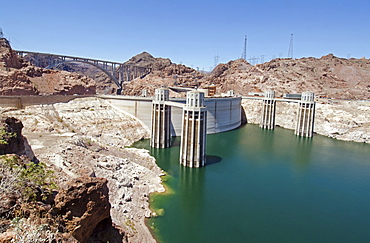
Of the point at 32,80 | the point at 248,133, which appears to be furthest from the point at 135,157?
Answer: the point at 248,133

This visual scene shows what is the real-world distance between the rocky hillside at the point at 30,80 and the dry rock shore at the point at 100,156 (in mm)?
4789

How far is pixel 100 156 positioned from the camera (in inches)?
950

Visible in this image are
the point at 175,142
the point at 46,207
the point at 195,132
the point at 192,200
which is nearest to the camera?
the point at 46,207

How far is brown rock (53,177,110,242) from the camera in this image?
9.38 m

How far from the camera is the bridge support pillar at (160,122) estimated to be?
37.5m

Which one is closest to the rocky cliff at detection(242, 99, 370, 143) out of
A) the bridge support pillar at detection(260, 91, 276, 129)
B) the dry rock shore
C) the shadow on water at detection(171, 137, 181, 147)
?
the bridge support pillar at detection(260, 91, 276, 129)

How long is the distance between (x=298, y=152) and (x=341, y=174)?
9.87 metres

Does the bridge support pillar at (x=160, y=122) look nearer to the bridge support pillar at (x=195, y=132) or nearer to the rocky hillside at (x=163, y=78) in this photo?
the bridge support pillar at (x=195, y=132)

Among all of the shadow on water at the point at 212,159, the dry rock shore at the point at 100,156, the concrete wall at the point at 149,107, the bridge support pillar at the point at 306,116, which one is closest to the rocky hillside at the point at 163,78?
the concrete wall at the point at 149,107

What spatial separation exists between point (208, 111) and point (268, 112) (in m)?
19.2

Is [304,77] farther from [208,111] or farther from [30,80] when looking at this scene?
[30,80]

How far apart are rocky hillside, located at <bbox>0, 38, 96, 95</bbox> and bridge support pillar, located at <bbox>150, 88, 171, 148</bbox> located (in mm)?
19968

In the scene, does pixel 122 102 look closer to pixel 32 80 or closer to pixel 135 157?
pixel 32 80

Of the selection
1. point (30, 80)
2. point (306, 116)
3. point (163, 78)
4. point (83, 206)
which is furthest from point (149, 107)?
point (163, 78)
